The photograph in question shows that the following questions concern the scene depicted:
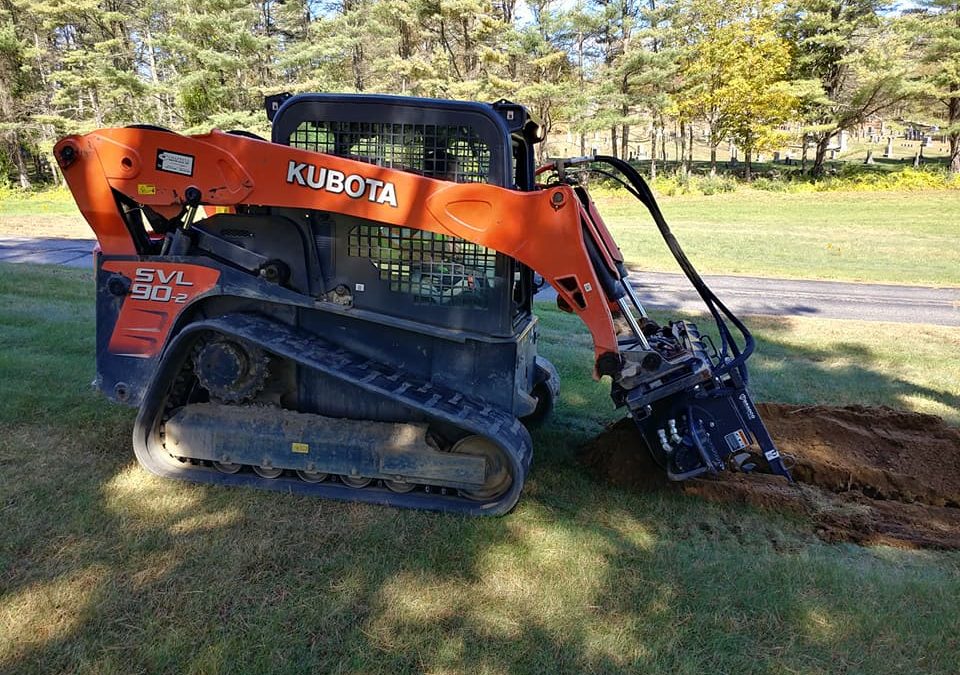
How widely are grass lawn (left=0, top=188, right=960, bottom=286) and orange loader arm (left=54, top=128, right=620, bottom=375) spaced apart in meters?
13.8

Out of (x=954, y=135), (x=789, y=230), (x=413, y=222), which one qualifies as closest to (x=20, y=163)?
(x=789, y=230)

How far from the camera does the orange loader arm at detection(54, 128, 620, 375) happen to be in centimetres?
394

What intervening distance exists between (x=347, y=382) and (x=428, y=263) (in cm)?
91

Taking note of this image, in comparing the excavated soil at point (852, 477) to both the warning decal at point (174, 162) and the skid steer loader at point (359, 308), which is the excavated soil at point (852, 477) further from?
the warning decal at point (174, 162)

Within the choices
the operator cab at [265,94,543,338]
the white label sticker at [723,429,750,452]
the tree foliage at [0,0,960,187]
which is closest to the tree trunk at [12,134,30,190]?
the tree foliage at [0,0,960,187]

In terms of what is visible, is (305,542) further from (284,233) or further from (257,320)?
(284,233)

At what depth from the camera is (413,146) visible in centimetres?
417

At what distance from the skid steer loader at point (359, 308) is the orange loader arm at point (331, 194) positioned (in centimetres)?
1

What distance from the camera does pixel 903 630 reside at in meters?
3.21

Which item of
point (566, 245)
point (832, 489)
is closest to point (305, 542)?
point (566, 245)

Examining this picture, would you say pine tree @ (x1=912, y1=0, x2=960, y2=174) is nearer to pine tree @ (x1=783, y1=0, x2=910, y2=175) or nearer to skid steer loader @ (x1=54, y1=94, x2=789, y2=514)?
pine tree @ (x1=783, y1=0, x2=910, y2=175)

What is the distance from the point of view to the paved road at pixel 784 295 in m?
11.8

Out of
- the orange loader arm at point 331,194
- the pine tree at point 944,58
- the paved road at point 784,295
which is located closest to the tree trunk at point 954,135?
the pine tree at point 944,58

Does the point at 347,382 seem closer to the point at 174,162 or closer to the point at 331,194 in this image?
the point at 331,194
